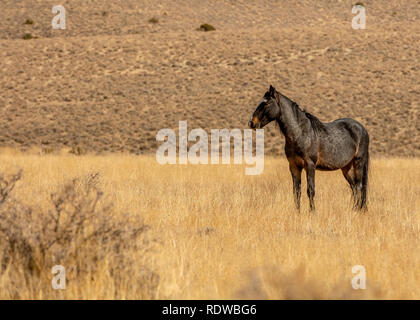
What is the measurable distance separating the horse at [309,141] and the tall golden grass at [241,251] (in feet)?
1.67

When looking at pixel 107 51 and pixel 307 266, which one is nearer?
pixel 307 266

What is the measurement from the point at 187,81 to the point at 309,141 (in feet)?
106

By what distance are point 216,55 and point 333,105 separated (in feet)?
43.2

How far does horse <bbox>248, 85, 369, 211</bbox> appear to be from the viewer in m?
9.70

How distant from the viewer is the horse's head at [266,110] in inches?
375

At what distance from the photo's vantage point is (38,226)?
5.26m

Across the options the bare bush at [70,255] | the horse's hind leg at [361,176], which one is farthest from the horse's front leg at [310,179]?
the bare bush at [70,255]

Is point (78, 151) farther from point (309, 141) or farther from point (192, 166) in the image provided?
point (309, 141)

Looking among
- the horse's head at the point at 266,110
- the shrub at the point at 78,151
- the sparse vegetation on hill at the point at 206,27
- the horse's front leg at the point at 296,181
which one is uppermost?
the sparse vegetation on hill at the point at 206,27

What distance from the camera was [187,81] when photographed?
41.6 m

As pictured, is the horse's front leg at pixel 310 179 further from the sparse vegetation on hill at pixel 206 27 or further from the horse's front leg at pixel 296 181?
the sparse vegetation on hill at pixel 206 27

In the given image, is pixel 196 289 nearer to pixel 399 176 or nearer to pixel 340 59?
pixel 399 176

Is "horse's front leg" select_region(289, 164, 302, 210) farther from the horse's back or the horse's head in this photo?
the horse's head

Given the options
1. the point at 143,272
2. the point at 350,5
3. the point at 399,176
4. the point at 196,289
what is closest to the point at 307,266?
the point at 196,289
